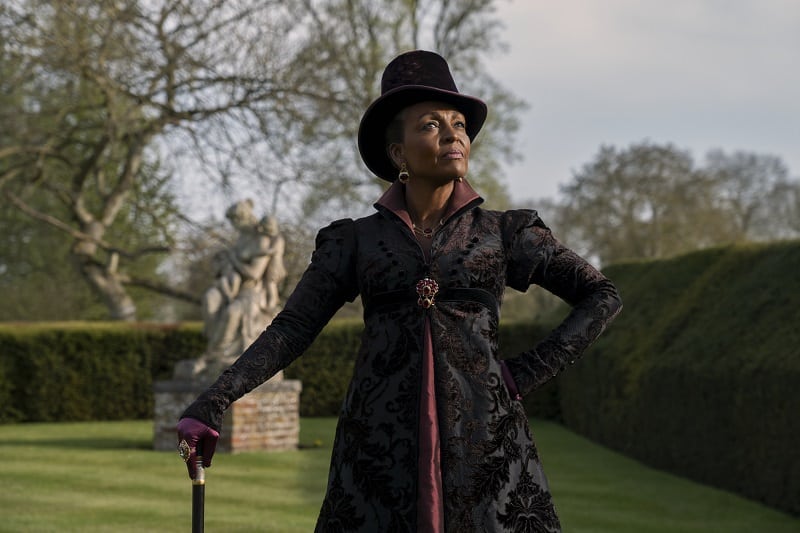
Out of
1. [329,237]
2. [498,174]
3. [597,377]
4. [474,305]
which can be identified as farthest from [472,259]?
[498,174]

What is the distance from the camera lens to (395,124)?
318 cm

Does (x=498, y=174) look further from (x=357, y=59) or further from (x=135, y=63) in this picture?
(x=135, y=63)

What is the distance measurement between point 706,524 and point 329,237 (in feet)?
20.9

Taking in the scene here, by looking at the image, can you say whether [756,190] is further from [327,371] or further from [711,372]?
[711,372]

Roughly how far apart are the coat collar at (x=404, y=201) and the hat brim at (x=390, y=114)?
56mm

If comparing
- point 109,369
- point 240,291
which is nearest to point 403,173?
point 240,291

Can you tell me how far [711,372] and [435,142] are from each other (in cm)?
807

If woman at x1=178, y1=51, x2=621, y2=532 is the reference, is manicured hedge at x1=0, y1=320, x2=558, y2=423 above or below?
above

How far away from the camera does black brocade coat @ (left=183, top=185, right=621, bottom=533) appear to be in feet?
9.29

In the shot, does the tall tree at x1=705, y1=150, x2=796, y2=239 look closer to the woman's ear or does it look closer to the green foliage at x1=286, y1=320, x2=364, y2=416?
the green foliage at x1=286, y1=320, x2=364, y2=416

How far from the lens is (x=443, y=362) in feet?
9.53

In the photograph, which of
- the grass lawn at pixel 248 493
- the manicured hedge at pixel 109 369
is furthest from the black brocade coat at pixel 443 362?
the manicured hedge at pixel 109 369

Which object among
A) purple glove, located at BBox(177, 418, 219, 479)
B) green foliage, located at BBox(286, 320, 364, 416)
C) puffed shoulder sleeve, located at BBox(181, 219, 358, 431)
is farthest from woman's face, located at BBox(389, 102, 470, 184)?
green foliage, located at BBox(286, 320, 364, 416)

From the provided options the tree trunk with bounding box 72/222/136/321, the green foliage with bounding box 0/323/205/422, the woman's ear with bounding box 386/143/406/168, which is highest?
the tree trunk with bounding box 72/222/136/321
